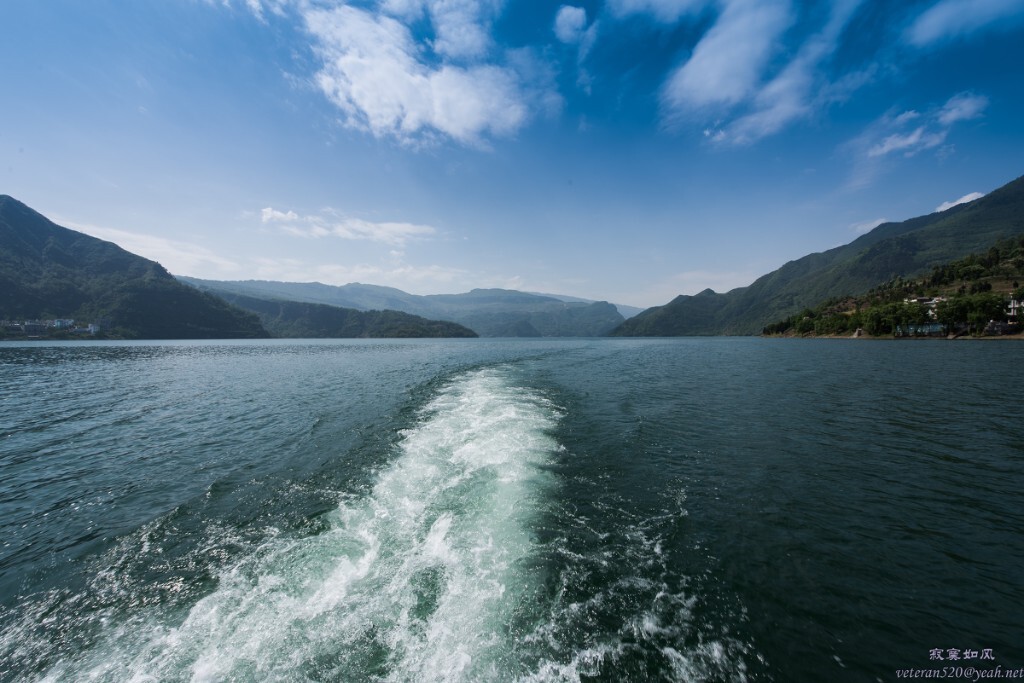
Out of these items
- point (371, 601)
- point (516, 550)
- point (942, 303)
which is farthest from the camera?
point (942, 303)

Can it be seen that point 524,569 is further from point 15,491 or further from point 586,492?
point 15,491

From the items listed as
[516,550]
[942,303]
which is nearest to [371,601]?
[516,550]

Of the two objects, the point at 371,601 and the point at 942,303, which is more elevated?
the point at 942,303

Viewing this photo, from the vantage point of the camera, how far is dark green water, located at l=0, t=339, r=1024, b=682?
22.2ft

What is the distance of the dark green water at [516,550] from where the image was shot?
678 centimetres

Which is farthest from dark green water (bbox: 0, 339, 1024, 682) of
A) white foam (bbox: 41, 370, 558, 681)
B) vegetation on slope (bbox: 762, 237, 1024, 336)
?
vegetation on slope (bbox: 762, 237, 1024, 336)

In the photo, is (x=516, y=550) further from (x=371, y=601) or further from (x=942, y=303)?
(x=942, y=303)

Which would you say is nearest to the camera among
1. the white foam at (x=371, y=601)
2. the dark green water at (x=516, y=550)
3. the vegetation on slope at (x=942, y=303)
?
the white foam at (x=371, y=601)

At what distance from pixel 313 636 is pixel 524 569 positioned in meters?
4.65

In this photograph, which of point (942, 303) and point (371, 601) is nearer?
point (371, 601)

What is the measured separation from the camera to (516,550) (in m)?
10.1

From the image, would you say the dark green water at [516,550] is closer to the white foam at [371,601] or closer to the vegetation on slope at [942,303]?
the white foam at [371,601]

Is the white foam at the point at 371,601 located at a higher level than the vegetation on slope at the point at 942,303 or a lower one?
lower

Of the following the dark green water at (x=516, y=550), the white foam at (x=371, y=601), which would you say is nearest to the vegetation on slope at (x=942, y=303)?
the dark green water at (x=516, y=550)
